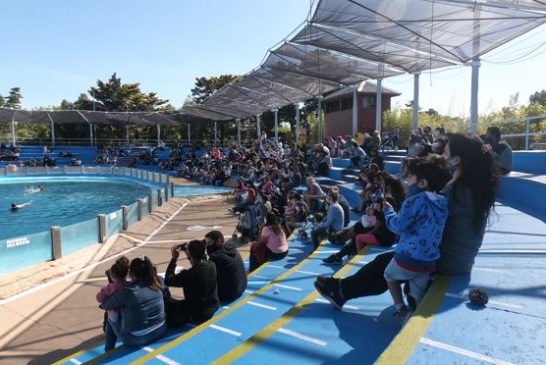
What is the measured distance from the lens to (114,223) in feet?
37.6

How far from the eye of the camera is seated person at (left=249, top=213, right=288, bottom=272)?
669 cm

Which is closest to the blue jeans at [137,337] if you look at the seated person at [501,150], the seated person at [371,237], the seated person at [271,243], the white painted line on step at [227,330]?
the white painted line on step at [227,330]

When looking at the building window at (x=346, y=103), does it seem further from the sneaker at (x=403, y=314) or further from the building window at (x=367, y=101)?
the sneaker at (x=403, y=314)

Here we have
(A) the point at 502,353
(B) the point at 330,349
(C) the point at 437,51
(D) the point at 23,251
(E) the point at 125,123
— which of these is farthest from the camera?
(E) the point at 125,123

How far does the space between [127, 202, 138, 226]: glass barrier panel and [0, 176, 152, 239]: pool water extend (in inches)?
170

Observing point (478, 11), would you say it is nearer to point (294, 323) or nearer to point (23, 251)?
point (294, 323)

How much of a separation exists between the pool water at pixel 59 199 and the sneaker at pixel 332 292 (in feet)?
47.3

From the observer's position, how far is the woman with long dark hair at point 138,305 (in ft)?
12.3

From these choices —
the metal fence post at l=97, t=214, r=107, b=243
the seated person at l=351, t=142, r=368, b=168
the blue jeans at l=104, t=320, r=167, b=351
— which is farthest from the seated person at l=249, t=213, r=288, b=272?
the seated person at l=351, t=142, r=368, b=168

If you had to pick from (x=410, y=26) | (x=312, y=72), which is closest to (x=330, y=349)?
(x=410, y=26)

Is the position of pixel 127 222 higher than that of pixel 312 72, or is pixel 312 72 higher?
pixel 312 72

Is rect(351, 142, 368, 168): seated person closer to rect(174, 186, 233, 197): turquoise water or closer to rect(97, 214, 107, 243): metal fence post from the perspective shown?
rect(97, 214, 107, 243): metal fence post

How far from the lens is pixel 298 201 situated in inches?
408

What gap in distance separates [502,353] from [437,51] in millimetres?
11039
